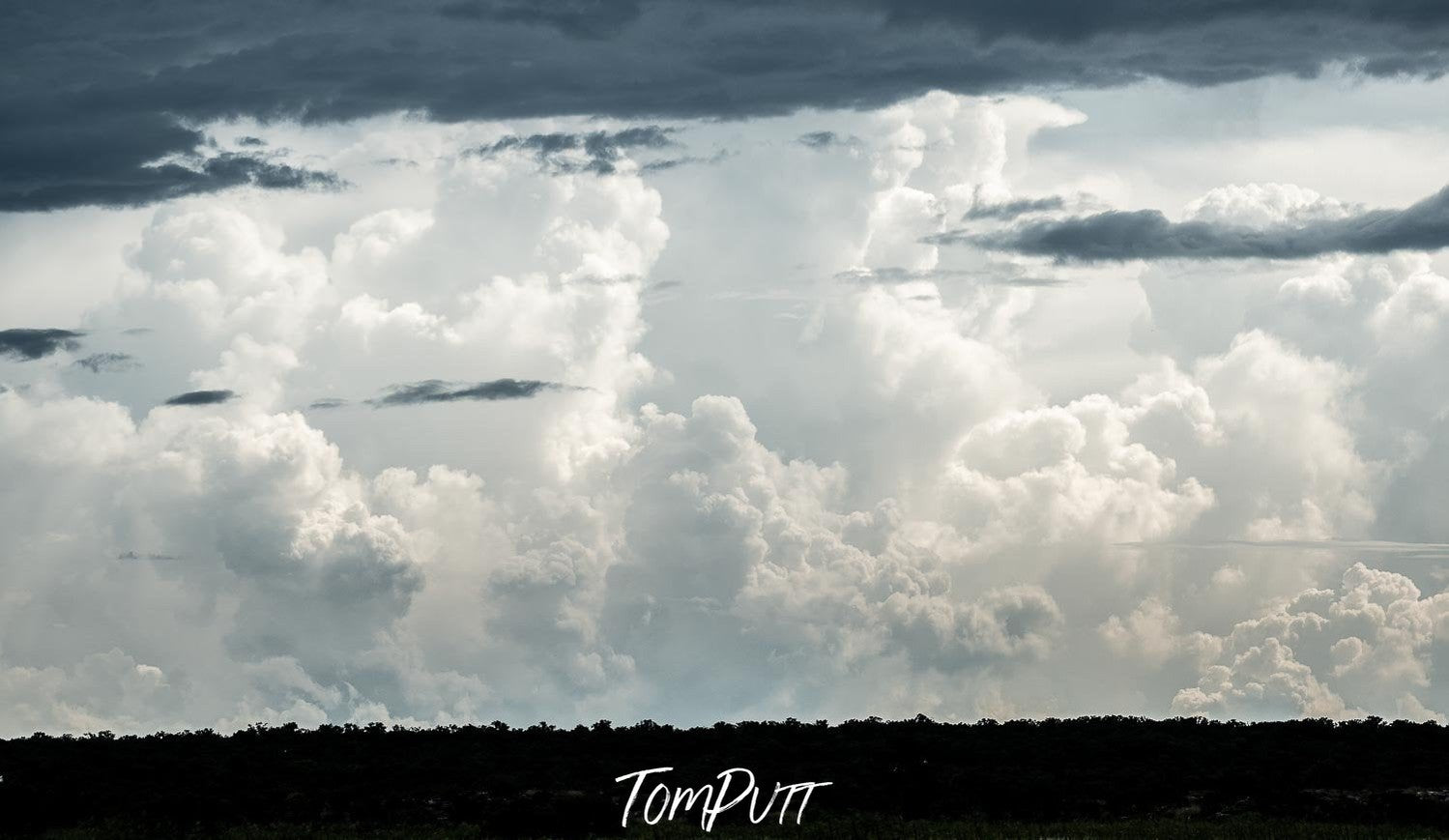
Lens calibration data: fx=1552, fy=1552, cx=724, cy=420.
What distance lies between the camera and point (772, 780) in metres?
57.7

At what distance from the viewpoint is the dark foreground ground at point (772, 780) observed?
167 feet

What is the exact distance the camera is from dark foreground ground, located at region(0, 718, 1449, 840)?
50.9 m

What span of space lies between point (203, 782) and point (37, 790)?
6.07m

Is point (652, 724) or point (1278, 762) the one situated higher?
point (652, 724)

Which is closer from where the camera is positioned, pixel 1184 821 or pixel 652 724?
pixel 1184 821

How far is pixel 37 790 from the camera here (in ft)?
177

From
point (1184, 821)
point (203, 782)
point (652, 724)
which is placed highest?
point (652, 724)

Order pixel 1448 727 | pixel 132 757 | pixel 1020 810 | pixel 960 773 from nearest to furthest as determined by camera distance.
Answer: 1. pixel 1020 810
2. pixel 960 773
3. pixel 132 757
4. pixel 1448 727

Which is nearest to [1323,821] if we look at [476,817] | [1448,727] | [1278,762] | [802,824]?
[1278,762]

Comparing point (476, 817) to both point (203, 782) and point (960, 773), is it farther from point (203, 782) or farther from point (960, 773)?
point (960, 773)
